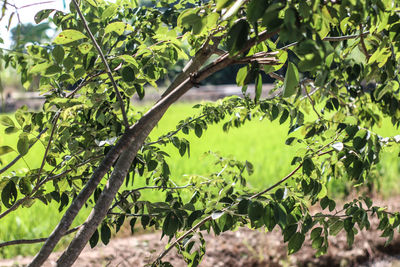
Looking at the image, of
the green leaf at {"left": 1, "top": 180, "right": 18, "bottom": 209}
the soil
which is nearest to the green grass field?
the green leaf at {"left": 1, "top": 180, "right": 18, "bottom": 209}

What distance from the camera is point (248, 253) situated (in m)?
3.05

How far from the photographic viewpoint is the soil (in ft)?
9.18

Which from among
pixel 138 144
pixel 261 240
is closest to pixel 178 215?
pixel 138 144

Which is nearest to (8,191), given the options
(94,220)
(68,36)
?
(94,220)

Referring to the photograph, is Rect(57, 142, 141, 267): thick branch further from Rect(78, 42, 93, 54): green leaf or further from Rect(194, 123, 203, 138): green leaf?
Rect(194, 123, 203, 138): green leaf

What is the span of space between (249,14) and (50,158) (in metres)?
0.82

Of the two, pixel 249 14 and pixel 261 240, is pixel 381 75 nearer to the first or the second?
pixel 249 14

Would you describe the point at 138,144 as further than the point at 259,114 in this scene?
No

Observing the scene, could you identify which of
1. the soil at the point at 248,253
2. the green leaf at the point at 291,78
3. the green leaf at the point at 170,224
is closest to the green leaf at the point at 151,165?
the green leaf at the point at 170,224

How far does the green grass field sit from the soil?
21.9 inches

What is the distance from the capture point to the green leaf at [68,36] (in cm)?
81

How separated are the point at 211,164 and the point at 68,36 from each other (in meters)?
0.98

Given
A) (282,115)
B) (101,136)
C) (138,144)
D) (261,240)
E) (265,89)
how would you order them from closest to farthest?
(138,144) → (101,136) → (282,115) → (261,240) → (265,89)

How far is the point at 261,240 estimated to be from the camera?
3131mm
